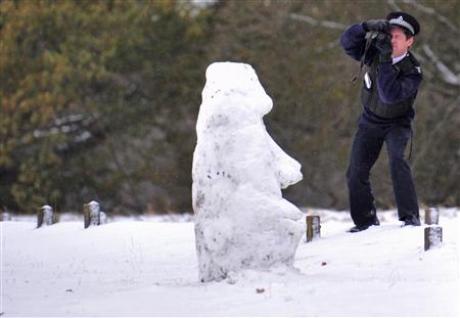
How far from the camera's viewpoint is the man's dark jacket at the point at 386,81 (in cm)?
1185

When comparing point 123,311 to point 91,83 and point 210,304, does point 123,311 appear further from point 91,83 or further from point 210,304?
point 91,83

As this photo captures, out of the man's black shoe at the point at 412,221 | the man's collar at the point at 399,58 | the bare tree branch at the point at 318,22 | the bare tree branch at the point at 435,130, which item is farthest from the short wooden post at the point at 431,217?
the bare tree branch at the point at 318,22

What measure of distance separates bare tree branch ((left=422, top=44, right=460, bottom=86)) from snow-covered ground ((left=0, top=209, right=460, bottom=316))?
12485 millimetres

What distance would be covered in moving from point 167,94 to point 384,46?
16012 millimetres

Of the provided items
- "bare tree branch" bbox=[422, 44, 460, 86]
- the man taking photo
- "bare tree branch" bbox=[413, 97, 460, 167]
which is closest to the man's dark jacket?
the man taking photo

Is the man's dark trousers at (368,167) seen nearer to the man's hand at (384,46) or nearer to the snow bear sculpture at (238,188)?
the man's hand at (384,46)

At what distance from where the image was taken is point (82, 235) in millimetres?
14961

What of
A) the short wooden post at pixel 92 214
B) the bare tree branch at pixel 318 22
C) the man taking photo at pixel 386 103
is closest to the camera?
the man taking photo at pixel 386 103

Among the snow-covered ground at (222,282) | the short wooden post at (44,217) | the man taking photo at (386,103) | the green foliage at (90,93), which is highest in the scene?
the green foliage at (90,93)

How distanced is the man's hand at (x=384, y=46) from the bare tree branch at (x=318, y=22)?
15.2 m

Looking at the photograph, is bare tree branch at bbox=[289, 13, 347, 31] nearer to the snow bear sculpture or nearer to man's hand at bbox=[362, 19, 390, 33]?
man's hand at bbox=[362, 19, 390, 33]

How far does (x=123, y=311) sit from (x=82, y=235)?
5.88 meters

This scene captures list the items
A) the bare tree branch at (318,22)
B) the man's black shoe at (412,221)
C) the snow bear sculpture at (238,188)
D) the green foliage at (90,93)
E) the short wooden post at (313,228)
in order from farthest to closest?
the bare tree branch at (318,22) < the green foliage at (90,93) < the short wooden post at (313,228) < the man's black shoe at (412,221) < the snow bear sculpture at (238,188)

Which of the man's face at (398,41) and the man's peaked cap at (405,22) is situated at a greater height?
the man's peaked cap at (405,22)
